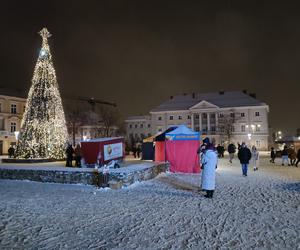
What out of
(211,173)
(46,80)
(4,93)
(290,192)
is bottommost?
(290,192)

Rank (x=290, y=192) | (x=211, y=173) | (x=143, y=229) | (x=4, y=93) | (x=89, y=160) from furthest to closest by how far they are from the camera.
→ (x=4, y=93) < (x=89, y=160) < (x=290, y=192) < (x=211, y=173) < (x=143, y=229)

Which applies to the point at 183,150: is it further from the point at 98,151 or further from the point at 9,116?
the point at 9,116

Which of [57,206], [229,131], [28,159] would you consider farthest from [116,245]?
[229,131]

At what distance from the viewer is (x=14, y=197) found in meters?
10.2

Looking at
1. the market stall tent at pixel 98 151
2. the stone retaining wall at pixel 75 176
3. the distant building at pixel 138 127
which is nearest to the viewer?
the stone retaining wall at pixel 75 176

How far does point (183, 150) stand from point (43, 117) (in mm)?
9652

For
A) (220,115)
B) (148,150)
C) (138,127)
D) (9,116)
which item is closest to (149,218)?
(148,150)

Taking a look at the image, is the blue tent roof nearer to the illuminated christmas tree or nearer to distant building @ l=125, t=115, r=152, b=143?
the illuminated christmas tree

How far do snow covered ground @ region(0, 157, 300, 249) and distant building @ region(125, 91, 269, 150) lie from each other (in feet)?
182

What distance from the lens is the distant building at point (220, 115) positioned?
6875 cm

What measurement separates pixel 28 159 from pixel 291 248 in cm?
1800

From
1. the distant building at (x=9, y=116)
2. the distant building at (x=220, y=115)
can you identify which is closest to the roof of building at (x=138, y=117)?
the distant building at (x=220, y=115)

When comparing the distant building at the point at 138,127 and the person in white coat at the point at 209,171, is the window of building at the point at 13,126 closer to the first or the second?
the distant building at the point at 138,127

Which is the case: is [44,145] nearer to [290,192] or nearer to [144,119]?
[290,192]
